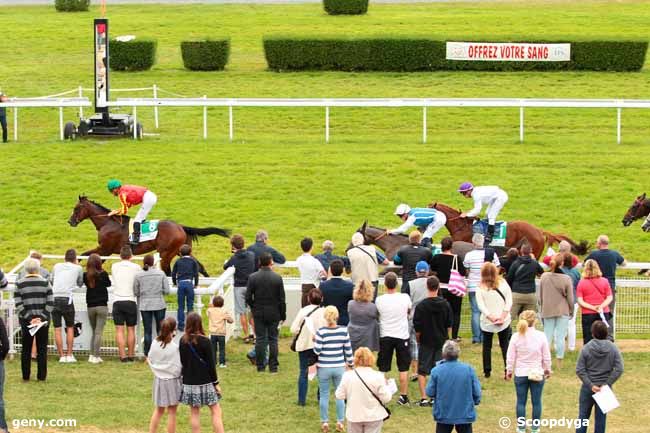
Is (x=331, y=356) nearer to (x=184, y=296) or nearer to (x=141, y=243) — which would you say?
(x=184, y=296)

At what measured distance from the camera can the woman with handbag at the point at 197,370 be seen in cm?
994

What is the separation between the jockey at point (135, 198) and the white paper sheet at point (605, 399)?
648 centimetres

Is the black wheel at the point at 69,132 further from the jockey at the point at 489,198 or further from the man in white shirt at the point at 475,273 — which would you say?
the man in white shirt at the point at 475,273

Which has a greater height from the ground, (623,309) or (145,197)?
(145,197)

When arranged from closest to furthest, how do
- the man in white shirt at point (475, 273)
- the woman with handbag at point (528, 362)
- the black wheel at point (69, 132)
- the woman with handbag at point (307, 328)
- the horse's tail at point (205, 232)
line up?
1. the woman with handbag at point (528, 362)
2. the woman with handbag at point (307, 328)
3. the man in white shirt at point (475, 273)
4. the horse's tail at point (205, 232)
5. the black wheel at point (69, 132)

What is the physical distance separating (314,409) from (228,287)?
2.59 m

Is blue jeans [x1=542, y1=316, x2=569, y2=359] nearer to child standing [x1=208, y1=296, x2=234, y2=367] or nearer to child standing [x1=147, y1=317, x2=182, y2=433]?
child standing [x1=208, y1=296, x2=234, y2=367]

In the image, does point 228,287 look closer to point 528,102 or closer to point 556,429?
point 556,429

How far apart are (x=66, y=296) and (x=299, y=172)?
7.63 meters

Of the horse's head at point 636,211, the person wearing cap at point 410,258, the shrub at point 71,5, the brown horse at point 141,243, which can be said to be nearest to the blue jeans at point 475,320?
the person wearing cap at point 410,258

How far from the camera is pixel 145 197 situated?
48.9 feet

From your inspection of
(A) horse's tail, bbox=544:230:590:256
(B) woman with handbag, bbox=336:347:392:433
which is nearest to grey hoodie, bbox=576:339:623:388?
(B) woman with handbag, bbox=336:347:392:433

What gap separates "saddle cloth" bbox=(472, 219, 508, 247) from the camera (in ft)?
48.7

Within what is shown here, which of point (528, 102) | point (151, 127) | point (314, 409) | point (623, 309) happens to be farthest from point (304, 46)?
point (314, 409)
